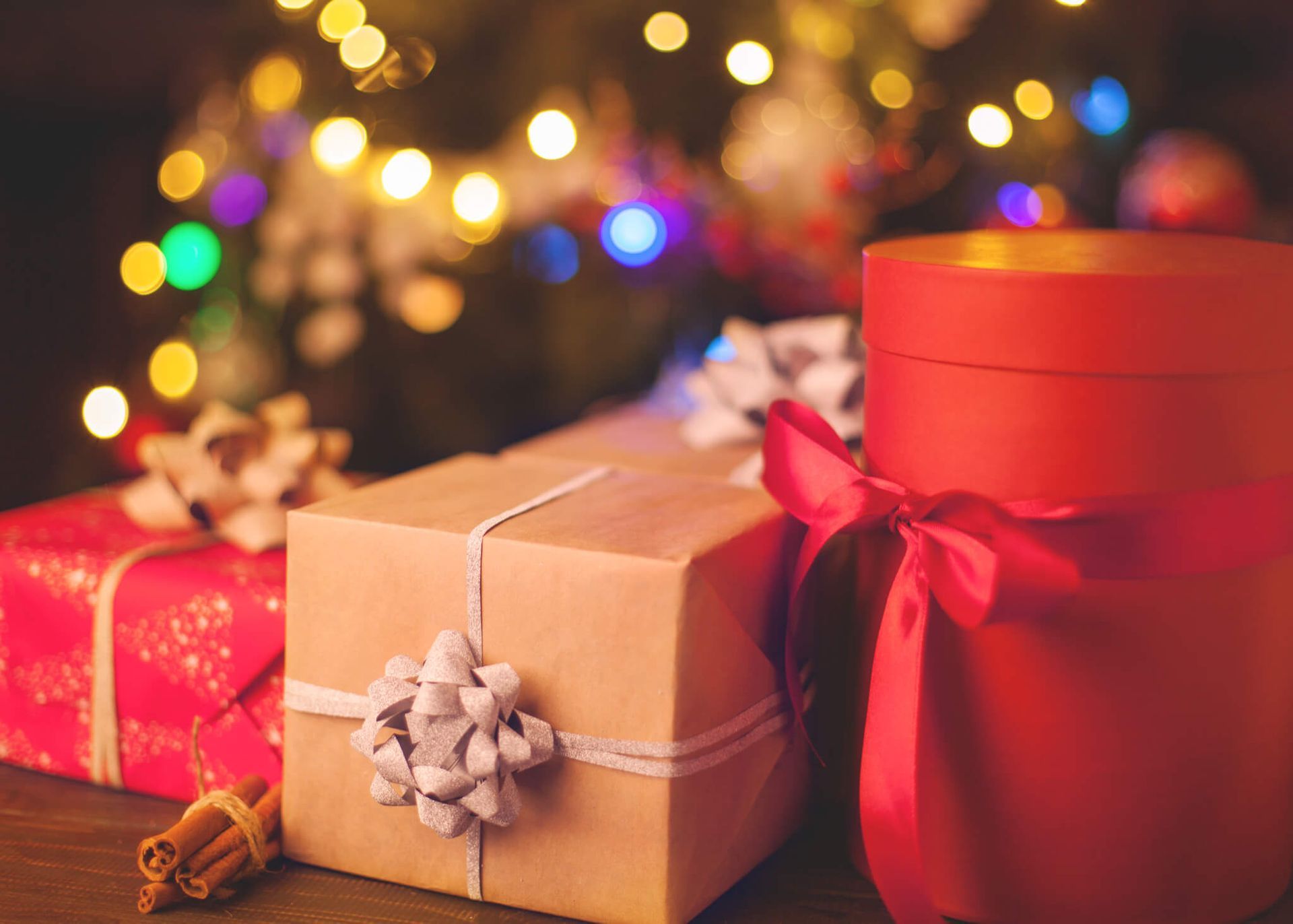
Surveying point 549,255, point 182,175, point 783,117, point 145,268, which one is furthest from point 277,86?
point 783,117

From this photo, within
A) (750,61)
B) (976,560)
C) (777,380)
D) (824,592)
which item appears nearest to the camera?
(976,560)

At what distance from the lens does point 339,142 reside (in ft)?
4.99

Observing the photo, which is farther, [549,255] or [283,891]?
[549,255]

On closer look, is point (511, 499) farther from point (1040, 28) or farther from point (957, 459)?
point (1040, 28)

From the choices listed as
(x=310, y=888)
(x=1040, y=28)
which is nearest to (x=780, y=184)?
(x=1040, y=28)

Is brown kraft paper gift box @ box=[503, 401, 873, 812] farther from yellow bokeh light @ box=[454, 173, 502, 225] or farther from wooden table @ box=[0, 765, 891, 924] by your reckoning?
yellow bokeh light @ box=[454, 173, 502, 225]

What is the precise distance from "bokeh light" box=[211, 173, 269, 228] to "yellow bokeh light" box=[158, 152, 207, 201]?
0.08ft

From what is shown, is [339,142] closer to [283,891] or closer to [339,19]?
[339,19]

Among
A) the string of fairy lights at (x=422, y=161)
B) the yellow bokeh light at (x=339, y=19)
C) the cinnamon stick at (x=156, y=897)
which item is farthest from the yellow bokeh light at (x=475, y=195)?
the cinnamon stick at (x=156, y=897)

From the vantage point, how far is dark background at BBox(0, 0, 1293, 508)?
139 cm

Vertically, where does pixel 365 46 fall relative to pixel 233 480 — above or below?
above

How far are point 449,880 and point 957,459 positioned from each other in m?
0.43

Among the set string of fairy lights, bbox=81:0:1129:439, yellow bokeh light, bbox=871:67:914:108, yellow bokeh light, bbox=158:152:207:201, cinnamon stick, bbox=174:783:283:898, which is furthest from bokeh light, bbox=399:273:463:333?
cinnamon stick, bbox=174:783:283:898

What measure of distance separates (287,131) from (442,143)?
205 millimetres
